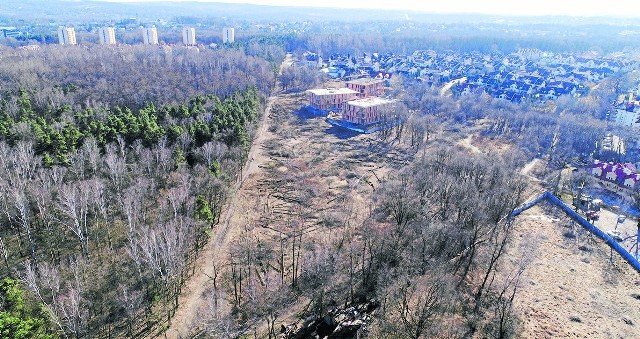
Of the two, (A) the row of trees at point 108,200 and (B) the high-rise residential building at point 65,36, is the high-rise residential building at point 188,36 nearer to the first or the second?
(B) the high-rise residential building at point 65,36

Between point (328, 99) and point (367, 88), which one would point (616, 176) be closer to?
point (328, 99)

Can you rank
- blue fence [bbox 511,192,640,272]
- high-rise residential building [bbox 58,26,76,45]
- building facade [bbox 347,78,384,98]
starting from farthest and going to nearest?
high-rise residential building [bbox 58,26,76,45]
building facade [bbox 347,78,384,98]
blue fence [bbox 511,192,640,272]

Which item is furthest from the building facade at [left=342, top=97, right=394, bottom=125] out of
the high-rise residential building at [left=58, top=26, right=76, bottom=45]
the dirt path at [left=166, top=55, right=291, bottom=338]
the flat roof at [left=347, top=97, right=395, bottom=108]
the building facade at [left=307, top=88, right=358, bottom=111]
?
the high-rise residential building at [left=58, top=26, right=76, bottom=45]

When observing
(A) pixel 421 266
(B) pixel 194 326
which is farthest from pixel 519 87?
(B) pixel 194 326

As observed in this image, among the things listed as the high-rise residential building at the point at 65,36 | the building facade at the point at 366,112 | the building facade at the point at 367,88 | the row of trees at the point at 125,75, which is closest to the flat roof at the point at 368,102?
the building facade at the point at 366,112

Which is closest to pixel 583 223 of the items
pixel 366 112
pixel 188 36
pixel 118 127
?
pixel 366 112

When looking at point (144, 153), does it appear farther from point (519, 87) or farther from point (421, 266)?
point (519, 87)

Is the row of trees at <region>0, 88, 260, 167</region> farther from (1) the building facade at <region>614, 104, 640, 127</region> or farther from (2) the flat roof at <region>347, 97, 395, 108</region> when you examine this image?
(1) the building facade at <region>614, 104, 640, 127</region>
